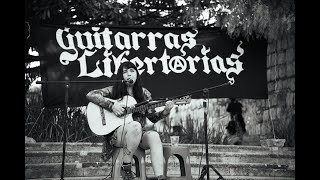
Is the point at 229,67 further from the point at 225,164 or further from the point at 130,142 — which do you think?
the point at 130,142

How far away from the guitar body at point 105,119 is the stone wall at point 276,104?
3.21m

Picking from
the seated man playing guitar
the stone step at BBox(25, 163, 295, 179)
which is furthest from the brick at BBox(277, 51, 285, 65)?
the seated man playing guitar

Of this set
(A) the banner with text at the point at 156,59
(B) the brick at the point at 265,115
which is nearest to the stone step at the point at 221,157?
(A) the banner with text at the point at 156,59

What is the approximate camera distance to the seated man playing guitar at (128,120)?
203 inches

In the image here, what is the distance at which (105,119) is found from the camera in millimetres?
5383

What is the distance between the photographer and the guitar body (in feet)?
17.5

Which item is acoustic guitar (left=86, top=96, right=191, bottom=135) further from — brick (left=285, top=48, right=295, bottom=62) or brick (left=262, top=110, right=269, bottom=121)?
brick (left=262, top=110, right=269, bottom=121)

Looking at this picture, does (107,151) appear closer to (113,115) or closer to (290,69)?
(113,115)

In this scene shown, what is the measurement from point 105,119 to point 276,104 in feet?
14.4

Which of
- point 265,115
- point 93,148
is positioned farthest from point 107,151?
point 265,115

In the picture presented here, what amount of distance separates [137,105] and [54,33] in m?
1.84
